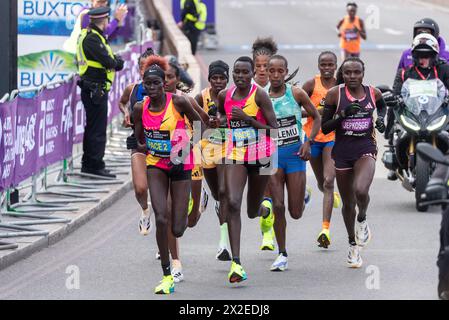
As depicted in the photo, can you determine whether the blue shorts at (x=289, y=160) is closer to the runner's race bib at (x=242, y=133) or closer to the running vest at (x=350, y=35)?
the runner's race bib at (x=242, y=133)

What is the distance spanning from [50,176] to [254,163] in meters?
7.04

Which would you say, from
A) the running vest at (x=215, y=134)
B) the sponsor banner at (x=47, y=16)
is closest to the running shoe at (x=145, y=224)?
the running vest at (x=215, y=134)

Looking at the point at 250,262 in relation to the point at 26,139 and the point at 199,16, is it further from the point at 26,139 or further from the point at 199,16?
the point at 199,16

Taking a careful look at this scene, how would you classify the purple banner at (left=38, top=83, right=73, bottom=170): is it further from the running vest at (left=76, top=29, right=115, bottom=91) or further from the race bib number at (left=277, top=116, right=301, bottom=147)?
the race bib number at (left=277, top=116, right=301, bottom=147)

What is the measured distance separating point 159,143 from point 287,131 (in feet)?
6.18

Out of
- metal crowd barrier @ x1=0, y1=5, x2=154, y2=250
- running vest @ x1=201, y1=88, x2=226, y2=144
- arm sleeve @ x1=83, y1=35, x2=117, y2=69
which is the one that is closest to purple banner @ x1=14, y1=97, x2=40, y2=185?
metal crowd barrier @ x1=0, y1=5, x2=154, y2=250

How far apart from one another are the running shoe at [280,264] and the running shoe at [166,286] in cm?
143

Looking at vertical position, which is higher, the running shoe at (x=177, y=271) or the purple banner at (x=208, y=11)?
the purple banner at (x=208, y=11)

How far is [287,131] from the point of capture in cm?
1415

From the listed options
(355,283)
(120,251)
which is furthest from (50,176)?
(355,283)

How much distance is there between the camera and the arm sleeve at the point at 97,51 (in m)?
19.0

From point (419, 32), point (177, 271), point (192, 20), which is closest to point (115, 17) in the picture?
point (419, 32)

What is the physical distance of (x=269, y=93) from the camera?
14.1m
